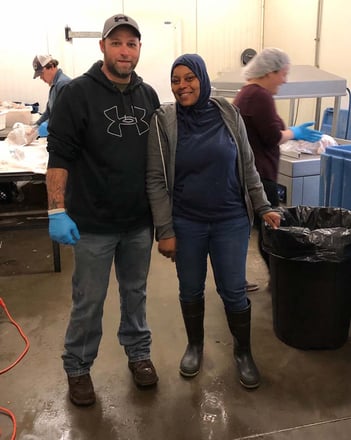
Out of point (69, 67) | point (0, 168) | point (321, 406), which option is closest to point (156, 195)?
point (321, 406)

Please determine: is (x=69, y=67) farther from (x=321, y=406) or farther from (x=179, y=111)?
(x=321, y=406)

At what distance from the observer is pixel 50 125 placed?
1.56 meters

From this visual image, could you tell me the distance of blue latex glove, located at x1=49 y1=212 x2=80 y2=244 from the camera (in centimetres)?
157

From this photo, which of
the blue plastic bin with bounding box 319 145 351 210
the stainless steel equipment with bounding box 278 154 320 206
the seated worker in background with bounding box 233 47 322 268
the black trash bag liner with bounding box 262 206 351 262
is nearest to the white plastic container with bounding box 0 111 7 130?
the stainless steel equipment with bounding box 278 154 320 206

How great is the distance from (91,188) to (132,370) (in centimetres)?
85

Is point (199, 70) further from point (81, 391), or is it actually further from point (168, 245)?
point (81, 391)

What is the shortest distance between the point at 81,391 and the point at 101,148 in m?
0.96

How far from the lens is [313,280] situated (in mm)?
2018

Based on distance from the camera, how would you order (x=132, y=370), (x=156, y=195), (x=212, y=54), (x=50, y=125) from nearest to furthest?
1. (x=50, y=125)
2. (x=156, y=195)
3. (x=132, y=370)
4. (x=212, y=54)

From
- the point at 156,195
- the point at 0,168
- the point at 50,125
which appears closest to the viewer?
the point at 50,125

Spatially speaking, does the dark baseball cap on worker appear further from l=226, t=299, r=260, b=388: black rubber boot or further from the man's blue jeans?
Answer: l=226, t=299, r=260, b=388: black rubber boot

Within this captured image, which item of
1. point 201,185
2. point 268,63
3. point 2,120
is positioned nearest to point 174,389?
Answer: point 201,185

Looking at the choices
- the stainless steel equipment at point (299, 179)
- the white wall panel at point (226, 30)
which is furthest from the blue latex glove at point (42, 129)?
the white wall panel at point (226, 30)

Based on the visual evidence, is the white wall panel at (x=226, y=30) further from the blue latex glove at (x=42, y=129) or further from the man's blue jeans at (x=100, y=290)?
the man's blue jeans at (x=100, y=290)
